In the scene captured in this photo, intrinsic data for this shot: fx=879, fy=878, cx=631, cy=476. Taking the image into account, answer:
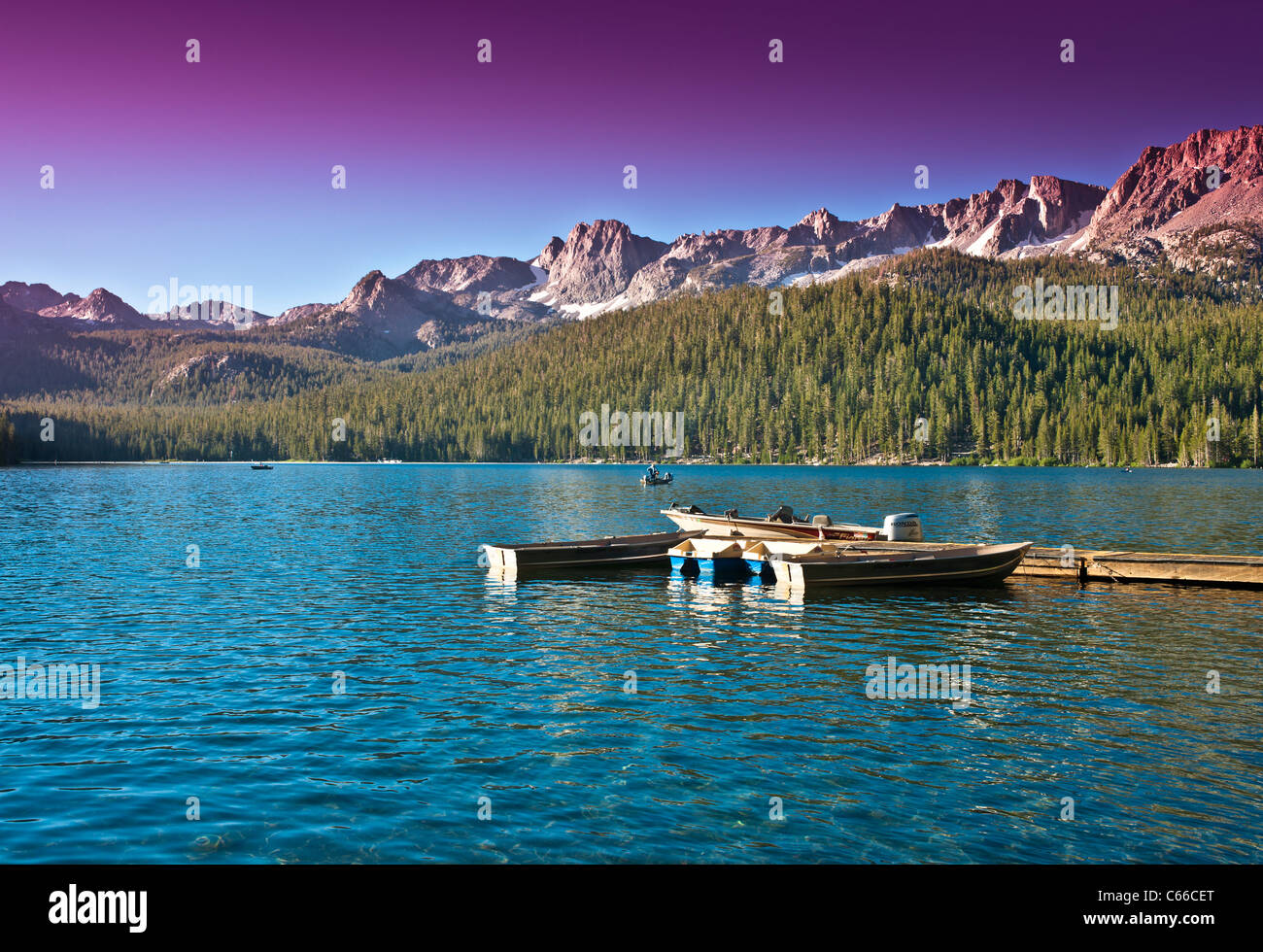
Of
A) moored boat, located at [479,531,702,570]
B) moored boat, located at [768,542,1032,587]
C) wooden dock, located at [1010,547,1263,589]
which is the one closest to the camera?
wooden dock, located at [1010,547,1263,589]

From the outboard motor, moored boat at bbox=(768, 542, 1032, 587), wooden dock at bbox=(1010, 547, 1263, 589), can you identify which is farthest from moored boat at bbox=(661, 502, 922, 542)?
wooden dock at bbox=(1010, 547, 1263, 589)

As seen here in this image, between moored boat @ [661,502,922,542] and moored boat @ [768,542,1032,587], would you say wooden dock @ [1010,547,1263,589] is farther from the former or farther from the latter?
moored boat @ [661,502,922,542]

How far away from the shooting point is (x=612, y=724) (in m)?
20.7

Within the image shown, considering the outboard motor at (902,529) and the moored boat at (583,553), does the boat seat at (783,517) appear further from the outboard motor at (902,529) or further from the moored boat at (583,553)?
the moored boat at (583,553)

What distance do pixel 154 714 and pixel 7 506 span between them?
95.6 meters

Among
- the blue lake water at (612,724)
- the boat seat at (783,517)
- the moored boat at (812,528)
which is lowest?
the blue lake water at (612,724)

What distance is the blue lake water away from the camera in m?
14.5

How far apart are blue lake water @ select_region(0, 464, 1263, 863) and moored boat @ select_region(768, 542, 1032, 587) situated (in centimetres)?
101

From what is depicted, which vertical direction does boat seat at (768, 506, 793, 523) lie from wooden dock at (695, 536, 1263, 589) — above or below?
above

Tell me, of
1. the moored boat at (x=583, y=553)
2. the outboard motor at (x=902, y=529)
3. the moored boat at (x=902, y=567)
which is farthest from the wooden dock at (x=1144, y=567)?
the moored boat at (x=583, y=553)

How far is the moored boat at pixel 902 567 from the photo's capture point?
41312 millimetres

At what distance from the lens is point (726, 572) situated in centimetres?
4625

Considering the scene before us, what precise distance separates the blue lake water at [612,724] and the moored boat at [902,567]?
1.01 metres

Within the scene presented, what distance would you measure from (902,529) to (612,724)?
3204 cm
